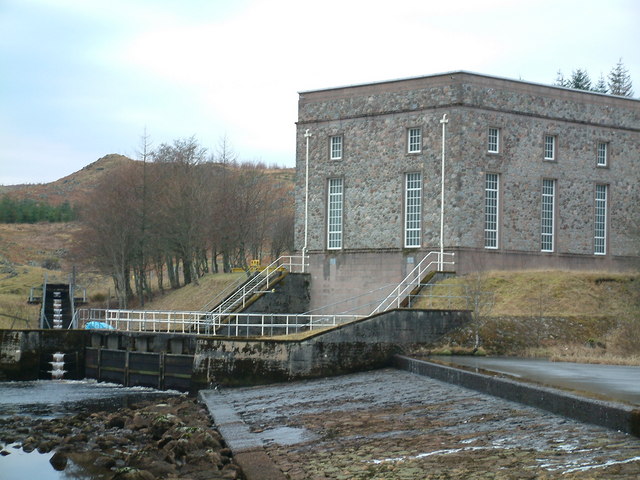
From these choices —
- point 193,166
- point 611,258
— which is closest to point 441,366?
point 611,258

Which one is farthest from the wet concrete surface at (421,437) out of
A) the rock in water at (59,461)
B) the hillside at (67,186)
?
the hillside at (67,186)

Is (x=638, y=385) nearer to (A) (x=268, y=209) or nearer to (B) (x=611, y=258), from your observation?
(B) (x=611, y=258)

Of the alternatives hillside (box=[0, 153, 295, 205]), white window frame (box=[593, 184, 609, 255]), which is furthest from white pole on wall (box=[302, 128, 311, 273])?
hillside (box=[0, 153, 295, 205])

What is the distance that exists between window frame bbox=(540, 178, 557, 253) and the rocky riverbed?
790 inches

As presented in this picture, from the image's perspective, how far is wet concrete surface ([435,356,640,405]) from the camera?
60.1ft

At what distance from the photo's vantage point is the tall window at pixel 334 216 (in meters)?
43.7

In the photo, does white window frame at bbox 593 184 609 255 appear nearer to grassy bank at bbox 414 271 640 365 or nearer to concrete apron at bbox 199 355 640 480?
grassy bank at bbox 414 271 640 365

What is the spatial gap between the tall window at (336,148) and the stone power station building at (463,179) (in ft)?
0.18

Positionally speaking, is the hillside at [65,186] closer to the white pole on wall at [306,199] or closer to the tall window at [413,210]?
the white pole on wall at [306,199]

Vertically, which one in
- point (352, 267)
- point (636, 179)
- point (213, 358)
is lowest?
point (213, 358)

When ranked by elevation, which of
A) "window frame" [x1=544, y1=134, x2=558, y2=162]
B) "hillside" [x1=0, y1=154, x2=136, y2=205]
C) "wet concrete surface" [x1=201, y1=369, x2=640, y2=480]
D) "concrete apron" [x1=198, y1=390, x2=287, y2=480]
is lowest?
"concrete apron" [x1=198, y1=390, x2=287, y2=480]

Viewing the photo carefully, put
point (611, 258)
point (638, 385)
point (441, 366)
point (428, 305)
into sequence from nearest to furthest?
1. point (638, 385)
2. point (441, 366)
3. point (428, 305)
4. point (611, 258)

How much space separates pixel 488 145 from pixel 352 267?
7.83m

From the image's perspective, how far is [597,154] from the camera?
142 ft
